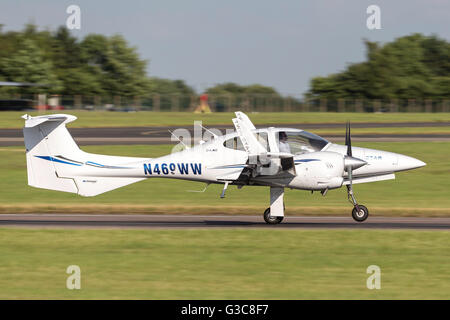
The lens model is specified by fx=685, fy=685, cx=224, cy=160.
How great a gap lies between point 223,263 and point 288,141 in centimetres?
506

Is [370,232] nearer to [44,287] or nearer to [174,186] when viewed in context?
[44,287]

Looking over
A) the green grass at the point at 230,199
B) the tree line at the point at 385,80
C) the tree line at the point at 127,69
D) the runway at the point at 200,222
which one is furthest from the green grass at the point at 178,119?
the runway at the point at 200,222

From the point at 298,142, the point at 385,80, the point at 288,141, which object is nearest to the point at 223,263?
the point at 288,141

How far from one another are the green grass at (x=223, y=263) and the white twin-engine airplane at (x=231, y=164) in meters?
1.43

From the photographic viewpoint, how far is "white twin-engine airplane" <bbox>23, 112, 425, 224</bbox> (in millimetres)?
18188

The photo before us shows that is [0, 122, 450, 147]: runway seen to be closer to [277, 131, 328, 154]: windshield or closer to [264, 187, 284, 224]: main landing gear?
[264, 187, 284, 224]: main landing gear

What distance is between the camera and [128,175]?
19.0 m

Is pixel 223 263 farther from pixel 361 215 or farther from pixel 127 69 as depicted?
Result: pixel 127 69

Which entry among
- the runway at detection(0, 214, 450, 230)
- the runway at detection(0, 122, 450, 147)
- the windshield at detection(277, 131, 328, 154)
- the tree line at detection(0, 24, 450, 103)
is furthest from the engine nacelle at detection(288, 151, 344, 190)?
the tree line at detection(0, 24, 450, 103)

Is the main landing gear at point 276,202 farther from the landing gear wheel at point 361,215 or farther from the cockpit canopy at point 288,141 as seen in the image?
the landing gear wheel at point 361,215

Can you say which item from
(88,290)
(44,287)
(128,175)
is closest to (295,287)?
(88,290)

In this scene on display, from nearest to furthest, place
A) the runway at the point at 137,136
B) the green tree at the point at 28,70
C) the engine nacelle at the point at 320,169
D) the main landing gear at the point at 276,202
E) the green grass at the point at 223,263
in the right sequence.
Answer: the green grass at the point at 223,263 < the engine nacelle at the point at 320,169 < the main landing gear at the point at 276,202 < the runway at the point at 137,136 < the green tree at the point at 28,70

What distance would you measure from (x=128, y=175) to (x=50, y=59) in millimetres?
80560

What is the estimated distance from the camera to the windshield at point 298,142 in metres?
18.3
